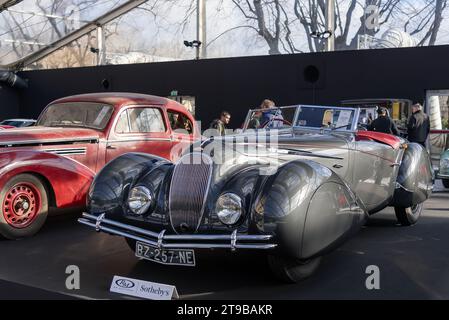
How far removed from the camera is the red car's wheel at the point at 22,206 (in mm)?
5141

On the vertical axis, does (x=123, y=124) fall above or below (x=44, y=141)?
above

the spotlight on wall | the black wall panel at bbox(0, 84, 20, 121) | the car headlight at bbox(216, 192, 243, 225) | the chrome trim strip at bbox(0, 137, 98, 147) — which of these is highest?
the spotlight on wall

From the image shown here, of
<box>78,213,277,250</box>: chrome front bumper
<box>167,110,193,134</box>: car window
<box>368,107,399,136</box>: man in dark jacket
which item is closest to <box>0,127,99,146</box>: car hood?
<box>167,110,193,134</box>: car window

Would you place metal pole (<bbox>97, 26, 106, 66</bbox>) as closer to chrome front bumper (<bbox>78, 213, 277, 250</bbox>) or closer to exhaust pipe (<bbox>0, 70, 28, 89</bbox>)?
exhaust pipe (<bbox>0, 70, 28, 89</bbox>)

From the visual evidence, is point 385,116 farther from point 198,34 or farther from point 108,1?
point 108,1

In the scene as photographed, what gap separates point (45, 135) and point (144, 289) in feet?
9.98

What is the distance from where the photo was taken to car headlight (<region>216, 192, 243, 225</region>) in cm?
352

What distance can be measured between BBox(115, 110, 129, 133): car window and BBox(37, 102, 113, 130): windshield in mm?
150

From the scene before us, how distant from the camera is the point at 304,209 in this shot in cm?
340

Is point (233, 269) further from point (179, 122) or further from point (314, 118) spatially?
point (179, 122)

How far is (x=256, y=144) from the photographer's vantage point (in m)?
4.26

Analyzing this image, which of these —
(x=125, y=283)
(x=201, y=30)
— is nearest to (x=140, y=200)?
(x=125, y=283)

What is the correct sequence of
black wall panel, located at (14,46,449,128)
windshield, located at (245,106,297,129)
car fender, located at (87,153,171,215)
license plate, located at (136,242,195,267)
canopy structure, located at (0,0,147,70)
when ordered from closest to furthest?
license plate, located at (136,242,195,267), car fender, located at (87,153,171,215), windshield, located at (245,106,297,129), black wall panel, located at (14,46,449,128), canopy structure, located at (0,0,147,70)
